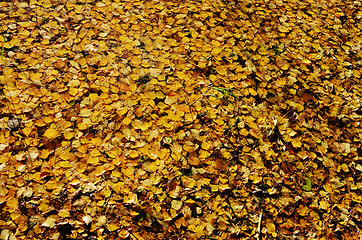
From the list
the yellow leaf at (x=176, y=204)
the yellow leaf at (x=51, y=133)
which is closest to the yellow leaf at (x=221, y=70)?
the yellow leaf at (x=176, y=204)

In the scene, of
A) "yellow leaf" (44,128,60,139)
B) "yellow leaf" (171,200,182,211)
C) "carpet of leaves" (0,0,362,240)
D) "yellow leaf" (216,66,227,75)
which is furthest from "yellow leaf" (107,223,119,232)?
"yellow leaf" (216,66,227,75)

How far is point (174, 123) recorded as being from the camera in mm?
2016

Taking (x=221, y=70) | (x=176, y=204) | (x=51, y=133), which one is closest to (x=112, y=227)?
(x=176, y=204)

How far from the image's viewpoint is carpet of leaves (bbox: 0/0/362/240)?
169 cm

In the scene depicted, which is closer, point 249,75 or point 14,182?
point 14,182

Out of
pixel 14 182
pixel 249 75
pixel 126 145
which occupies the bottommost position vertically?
pixel 14 182

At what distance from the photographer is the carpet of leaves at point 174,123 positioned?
1.69 m

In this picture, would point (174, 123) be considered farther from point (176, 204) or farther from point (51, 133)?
point (51, 133)

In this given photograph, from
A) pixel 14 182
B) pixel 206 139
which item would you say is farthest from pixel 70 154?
pixel 206 139

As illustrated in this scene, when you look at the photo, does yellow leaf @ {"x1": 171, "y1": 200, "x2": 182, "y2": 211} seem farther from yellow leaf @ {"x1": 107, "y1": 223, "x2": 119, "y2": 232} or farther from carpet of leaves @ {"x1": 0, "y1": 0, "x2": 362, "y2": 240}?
yellow leaf @ {"x1": 107, "y1": 223, "x2": 119, "y2": 232}

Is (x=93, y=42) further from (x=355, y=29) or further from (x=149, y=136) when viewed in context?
(x=355, y=29)

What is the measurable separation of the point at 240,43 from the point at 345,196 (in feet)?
4.96

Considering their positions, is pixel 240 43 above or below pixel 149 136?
above

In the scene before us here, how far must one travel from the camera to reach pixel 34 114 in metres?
1.92
